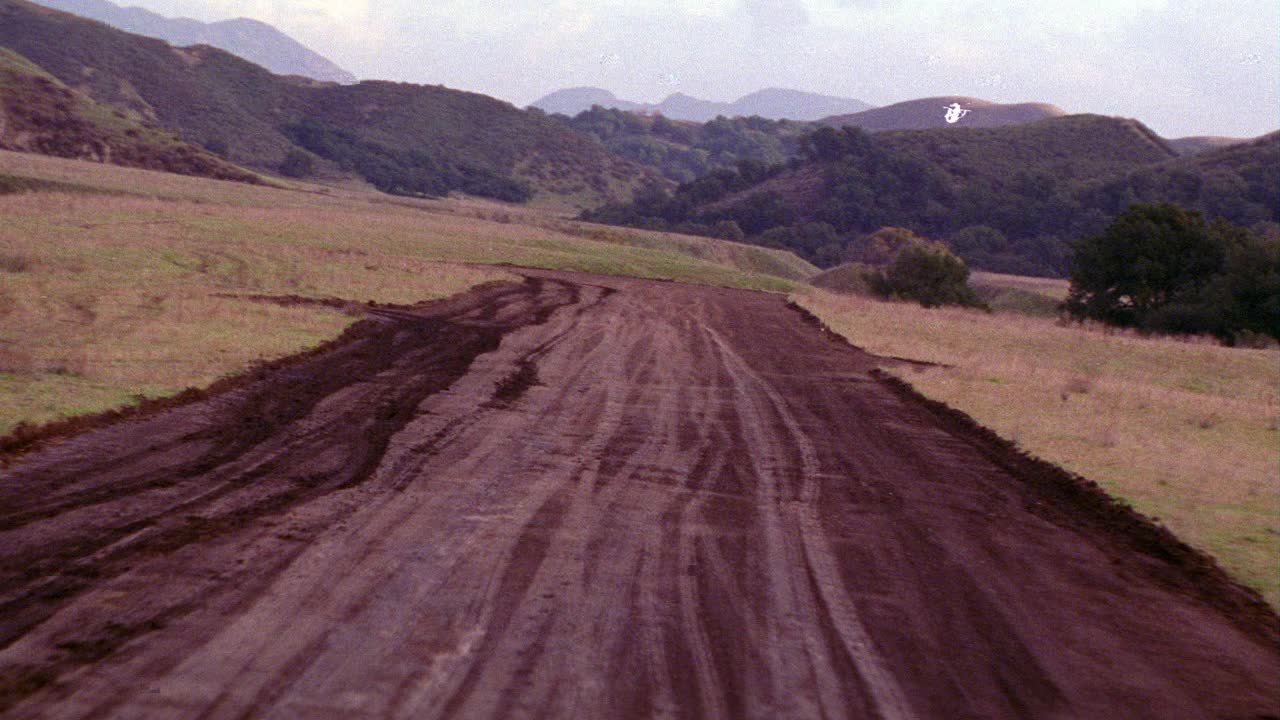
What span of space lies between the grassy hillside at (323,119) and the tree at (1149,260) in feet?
291

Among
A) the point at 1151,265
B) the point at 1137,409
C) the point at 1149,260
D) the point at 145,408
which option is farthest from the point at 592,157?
the point at 145,408

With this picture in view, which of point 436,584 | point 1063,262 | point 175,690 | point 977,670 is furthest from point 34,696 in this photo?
point 1063,262

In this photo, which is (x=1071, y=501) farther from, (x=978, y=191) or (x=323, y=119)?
(x=323, y=119)

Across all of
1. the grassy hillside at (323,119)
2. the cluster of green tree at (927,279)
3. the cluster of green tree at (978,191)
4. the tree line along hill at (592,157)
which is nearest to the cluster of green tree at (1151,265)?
the cluster of green tree at (927,279)

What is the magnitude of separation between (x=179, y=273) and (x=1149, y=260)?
138 feet

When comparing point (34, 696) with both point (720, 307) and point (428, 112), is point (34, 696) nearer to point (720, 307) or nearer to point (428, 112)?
point (720, 307)

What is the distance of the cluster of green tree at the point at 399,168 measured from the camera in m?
130

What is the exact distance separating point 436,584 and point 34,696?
2.59 meters

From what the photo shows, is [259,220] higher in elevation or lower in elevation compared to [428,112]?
lower

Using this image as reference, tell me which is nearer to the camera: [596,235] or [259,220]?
[259,220]

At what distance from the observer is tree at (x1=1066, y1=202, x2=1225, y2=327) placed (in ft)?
170

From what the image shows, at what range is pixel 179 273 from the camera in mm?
26047

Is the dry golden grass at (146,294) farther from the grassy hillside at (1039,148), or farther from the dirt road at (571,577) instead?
the grassy hillside at (1039,148)

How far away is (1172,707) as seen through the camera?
21.0ft
